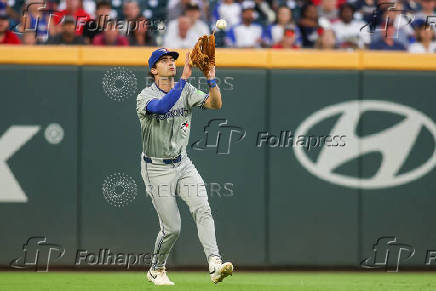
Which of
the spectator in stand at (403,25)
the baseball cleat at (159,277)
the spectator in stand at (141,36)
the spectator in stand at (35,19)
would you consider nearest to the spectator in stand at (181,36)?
the spectator in stand at (141,36)

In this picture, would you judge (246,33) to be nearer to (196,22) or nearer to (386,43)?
(196,22)

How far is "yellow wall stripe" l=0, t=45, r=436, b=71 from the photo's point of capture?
873cm

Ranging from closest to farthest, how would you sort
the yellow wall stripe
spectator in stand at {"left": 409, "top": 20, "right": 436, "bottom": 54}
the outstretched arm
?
the outstretched arm
the yellow wall stripe
spectator in stand at {"left": 409, "top": 20, "right": 436, "bottom": 54}

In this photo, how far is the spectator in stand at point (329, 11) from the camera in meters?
10.7

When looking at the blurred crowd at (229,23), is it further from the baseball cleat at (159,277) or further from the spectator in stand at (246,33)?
the baseball cleat at (159,277)

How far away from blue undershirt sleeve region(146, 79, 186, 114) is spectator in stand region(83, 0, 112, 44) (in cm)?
294

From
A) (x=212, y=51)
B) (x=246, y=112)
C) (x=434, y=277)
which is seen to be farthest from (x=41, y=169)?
(x=434, y=277)

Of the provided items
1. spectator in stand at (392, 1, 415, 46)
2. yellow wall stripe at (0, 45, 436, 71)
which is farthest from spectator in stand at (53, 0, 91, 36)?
spectator in stand at (392, 1, 415, 46)

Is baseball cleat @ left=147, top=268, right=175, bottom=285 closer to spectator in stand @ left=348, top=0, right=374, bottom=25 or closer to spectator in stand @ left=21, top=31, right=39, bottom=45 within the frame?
spectator in stand @ left=21, top=31, right=39, bottom=45

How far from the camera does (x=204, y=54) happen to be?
22.1ft

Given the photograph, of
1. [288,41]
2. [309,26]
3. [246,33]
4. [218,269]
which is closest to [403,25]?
[309,26]

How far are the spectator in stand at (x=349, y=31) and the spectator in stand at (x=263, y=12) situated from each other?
845 mm

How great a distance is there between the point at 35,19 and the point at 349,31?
3909mm

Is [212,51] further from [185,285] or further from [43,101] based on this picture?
[43,101]
